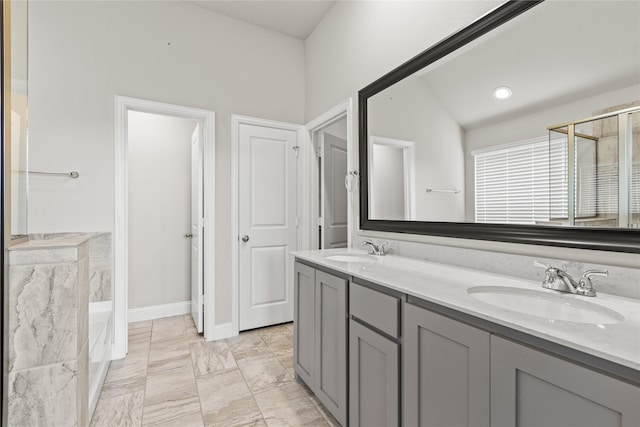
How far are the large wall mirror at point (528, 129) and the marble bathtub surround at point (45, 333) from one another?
1.73 meters

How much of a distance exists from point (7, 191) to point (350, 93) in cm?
215

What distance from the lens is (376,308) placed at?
4.17 feet

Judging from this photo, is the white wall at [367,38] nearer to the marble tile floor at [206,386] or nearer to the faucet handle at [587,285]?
the faucet handle at [587,285]

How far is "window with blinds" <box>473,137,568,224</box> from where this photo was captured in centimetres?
118

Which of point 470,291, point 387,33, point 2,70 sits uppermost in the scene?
point 387,33

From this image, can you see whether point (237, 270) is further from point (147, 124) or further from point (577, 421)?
point (577, 421)

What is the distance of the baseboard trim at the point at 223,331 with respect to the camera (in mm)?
2787

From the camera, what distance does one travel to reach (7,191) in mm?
1138

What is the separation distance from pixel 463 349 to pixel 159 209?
3.32 metres

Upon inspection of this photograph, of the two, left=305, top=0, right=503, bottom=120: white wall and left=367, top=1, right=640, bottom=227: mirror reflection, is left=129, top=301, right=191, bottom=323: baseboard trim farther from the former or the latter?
left=367, top=1, right=640, bottom=227: mirror reflection

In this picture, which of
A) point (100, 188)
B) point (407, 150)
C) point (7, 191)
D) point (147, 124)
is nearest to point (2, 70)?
point (7, 191)

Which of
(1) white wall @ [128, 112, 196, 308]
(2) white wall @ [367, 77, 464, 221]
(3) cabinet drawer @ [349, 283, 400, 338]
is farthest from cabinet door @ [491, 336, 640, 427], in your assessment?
(1) white wall @ [128, 112, 196, 308]

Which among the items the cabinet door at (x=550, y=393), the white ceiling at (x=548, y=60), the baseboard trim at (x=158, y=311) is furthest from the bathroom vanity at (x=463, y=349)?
the baseboard trim at (x=158, y=311)

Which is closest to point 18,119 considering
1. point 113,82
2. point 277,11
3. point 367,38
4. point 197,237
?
point 113,82
